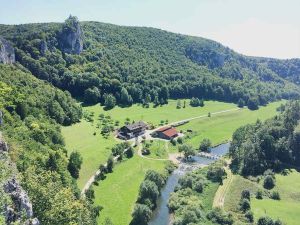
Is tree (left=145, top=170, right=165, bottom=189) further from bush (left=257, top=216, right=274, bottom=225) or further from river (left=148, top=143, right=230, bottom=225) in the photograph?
bush (left=257, top=216, right=274, bottom=225)

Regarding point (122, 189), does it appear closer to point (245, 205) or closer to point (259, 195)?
point (245, 205)

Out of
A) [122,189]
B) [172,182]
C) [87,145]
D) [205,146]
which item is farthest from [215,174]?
[87,145]

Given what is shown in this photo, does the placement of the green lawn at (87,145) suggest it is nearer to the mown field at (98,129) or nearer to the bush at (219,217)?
the mown field at (98,129)

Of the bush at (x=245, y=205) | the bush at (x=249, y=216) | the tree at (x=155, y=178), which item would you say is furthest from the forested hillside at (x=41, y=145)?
the bush at (x=245, y=205)

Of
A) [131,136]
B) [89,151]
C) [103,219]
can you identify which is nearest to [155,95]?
[131,136]

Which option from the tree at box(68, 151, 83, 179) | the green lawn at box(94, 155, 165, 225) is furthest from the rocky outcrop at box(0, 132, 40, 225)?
the tree at box(68, 151, 83, 179)

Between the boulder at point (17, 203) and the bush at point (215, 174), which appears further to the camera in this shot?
the bush at point (215, 174)

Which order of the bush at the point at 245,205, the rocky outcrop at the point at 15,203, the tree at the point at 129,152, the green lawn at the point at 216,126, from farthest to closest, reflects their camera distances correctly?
the green lawn at the point at 216,126
the tree at the point at 129,152
the bush at the point at 245,205
the rocky outcrop at the point at 15,203
